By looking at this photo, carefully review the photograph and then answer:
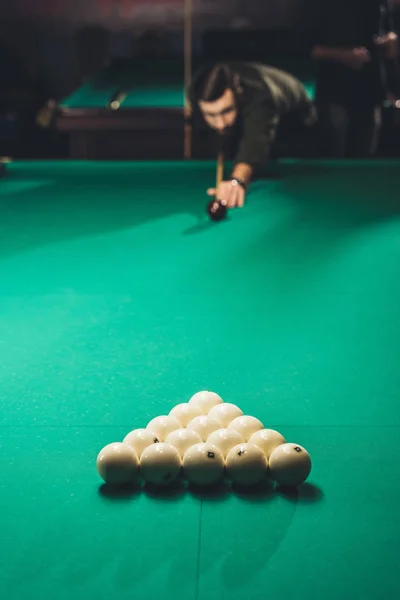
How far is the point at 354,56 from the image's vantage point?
547cm

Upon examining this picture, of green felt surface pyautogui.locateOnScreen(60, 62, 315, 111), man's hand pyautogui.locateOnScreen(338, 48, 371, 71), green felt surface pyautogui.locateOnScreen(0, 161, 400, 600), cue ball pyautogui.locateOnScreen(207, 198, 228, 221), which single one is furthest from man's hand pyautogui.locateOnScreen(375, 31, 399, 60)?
cue ball pyautogui.locateOnScreen(207, 198, 228, 221)

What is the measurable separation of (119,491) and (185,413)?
0.88 ft

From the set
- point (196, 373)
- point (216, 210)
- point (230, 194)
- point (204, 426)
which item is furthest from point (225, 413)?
point (230, 194)

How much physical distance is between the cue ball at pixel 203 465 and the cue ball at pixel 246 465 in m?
0.02

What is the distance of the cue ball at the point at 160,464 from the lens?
60.2 inches

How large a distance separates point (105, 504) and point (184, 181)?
3.42 m

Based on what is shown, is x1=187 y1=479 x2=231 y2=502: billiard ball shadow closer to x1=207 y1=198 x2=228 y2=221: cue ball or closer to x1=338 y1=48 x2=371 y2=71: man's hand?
x1=207 y1=198 x2=228 y2=221: cue ball

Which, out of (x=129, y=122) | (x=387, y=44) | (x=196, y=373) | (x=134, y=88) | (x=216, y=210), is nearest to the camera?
(x=196, y=373)

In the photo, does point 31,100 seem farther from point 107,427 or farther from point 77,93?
point 107,427

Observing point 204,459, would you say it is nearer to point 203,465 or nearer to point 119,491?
point 203,465

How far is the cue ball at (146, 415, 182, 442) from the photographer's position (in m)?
1.67

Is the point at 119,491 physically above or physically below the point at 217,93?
above

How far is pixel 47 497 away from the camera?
1.52 meters

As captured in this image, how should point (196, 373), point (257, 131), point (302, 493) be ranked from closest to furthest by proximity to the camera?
point (302, 493)
point (196, 373)
point (257, 131)
